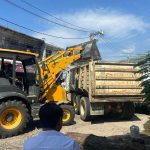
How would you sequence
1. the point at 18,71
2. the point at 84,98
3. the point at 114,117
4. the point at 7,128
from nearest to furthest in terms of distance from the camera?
the point at 7,128 < the point at 18,71 < the point at 84,98 < the point at 114,117

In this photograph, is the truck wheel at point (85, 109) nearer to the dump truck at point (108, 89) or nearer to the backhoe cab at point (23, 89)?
the dump truck at point (108, 89)

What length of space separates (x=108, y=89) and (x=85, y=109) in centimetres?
121

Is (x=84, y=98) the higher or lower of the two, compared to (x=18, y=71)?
lower

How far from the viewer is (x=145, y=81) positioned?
25.5ft

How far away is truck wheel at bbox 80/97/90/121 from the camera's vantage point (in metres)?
14.7


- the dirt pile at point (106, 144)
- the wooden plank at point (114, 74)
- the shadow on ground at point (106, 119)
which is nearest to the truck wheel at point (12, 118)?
the wooden plank at point (114, 74)

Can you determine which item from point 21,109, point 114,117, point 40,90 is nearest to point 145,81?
point 21,109

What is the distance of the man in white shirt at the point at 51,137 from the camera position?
10.9 ft

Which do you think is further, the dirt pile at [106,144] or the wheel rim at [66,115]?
the wheel rim at [66,115]

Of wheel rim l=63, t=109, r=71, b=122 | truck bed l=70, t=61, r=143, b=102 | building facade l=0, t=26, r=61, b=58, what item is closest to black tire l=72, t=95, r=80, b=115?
truck bed l=70, t=61, r=143, b=102

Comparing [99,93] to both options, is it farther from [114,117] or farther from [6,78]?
[6,78]

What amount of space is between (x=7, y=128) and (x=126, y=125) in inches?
187

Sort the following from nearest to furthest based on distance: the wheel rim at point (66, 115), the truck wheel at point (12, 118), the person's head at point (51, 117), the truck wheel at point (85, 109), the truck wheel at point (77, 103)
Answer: the person's head at point (51, 117), the truck wheel at point (12, 118), the wheel rim at point (66, 115), the truck wheel at point (85, 109), the truck wheel at point (77, 103)

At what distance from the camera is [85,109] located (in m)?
14.8
